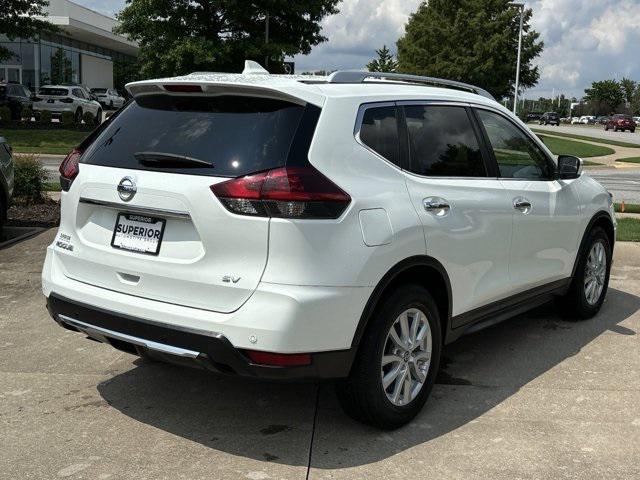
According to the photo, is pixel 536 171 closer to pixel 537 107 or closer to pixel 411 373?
pixel 411 373

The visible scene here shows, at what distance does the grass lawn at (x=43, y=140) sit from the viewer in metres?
23.2

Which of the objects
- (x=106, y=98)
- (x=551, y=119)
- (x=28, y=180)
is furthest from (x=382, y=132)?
(x=551, y=119)

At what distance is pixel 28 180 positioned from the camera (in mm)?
10539

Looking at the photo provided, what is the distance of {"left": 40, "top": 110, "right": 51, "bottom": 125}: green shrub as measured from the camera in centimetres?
3166

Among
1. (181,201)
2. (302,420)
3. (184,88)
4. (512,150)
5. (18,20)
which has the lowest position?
(302,420)

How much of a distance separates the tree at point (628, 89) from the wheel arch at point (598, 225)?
459 feet

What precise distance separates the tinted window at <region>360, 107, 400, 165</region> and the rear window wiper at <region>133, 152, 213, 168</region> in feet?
2.73

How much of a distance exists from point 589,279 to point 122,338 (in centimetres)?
398

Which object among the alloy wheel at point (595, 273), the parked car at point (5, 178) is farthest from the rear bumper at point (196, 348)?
the parked car at point (5, 178)

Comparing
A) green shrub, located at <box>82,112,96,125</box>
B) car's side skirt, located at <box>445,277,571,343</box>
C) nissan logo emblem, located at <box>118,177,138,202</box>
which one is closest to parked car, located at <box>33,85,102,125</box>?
green shrub, located at <box>82,112,96,125</box>

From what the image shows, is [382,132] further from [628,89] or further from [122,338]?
[628,89]

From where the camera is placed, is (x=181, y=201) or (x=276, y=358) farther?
(x=181, y=201)

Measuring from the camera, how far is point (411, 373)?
4.00m

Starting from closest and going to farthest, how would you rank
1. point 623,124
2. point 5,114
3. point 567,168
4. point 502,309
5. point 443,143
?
point 443,143 < point 502,309 < point 567,168 < point 5,114 < point 623,124
